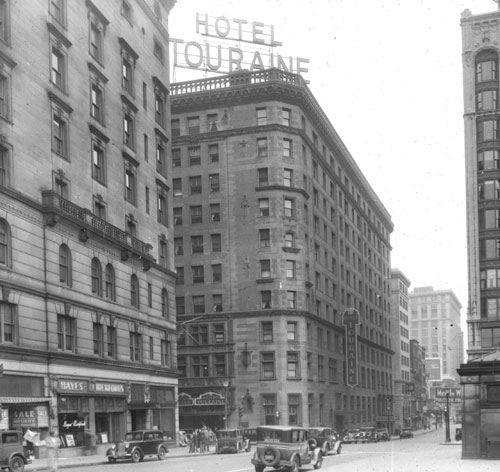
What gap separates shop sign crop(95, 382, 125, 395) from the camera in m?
48.8

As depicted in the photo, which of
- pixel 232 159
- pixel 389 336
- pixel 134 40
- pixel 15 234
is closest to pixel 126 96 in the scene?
pixel 134 40

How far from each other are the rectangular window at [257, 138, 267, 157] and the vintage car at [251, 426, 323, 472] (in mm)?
53940

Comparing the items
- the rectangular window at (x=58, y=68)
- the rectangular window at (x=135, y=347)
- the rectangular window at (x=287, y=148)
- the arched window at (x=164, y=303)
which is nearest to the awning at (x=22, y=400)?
the rectangular window at (x=135, y=347)

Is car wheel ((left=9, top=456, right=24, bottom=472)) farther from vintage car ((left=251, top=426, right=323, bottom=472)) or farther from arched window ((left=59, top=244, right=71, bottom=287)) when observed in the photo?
arched window ((left=59, top=244, right=71, bottom=287))

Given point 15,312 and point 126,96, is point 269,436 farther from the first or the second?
point 126,96

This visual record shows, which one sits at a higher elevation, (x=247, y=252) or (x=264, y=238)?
(x=264, y=238)

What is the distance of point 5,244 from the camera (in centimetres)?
4012

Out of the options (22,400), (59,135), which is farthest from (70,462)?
(59,135)

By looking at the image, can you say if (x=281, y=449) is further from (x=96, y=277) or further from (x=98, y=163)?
(x=98, y=163)

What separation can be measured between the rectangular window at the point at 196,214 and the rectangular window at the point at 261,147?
27.6 feet

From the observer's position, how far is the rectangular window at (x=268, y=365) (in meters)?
82.8

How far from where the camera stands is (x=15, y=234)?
4084 cm

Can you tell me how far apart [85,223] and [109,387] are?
10177mm

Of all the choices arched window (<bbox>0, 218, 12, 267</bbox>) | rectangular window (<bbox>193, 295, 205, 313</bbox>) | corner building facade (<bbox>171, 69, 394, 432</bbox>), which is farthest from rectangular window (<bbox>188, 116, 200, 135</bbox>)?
arched window (<bbox>0, 218, 12, 267</bbox>)
